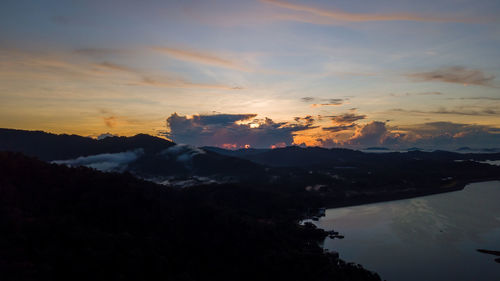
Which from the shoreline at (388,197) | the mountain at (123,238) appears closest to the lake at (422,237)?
the shoreline at (388,197)

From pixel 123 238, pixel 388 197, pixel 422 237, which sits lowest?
pixel 422 237

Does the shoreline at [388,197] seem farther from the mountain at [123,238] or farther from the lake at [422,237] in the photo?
the mountain at [123,238]

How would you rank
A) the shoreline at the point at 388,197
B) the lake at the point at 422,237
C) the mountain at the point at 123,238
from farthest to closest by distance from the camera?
the shoreline at the point at 388,197 < the lake at the point at 422,237 < the mountain at the point at 123,238

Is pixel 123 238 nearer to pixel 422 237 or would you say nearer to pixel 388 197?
A: pixel 422 237

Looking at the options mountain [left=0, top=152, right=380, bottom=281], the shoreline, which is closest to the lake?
the shoreline

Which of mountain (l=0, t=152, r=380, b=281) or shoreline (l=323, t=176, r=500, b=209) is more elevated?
mountain (l=0, t=152, r=380, b=281)

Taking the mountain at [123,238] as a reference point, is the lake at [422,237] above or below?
below

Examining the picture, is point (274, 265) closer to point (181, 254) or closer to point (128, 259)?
point (181, 254)

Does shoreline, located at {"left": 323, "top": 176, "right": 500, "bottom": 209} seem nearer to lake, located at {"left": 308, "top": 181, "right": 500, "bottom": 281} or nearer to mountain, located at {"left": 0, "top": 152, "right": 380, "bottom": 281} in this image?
lake, located at {"left": 308, "top": 181, "right": 500, "bottom": 281}

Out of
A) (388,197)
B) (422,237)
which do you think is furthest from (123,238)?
(388,197)
